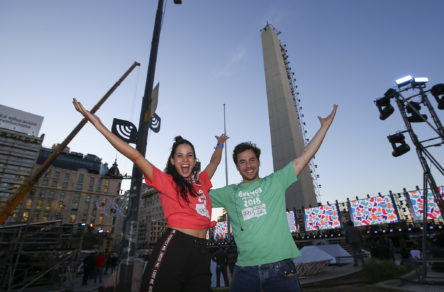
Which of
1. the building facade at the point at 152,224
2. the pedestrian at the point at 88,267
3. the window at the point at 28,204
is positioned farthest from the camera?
the building facade at the point at 152,224

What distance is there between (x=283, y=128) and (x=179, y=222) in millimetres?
39557

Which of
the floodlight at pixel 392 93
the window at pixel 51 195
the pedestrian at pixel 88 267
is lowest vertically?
the pedestrian at pixel 88 267

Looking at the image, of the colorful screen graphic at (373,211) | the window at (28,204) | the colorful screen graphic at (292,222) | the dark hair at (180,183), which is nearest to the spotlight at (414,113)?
the dark hair at (180,183)

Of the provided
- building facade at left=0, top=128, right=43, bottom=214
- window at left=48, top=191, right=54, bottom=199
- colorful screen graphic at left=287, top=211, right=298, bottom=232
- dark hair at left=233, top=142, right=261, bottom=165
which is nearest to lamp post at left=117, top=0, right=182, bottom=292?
dark hair at left=233, top=142, right=261, bottom=165

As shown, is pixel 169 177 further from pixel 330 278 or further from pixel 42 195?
pixel 42 195

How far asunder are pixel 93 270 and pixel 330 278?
12.0m

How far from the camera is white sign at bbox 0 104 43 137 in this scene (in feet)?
207

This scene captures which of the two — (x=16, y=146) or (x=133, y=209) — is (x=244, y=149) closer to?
(x=133, y=209)

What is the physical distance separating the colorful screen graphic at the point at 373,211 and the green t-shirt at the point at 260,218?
25797mm

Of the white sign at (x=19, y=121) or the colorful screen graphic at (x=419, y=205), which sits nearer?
the colorful screen graphic at (x=419, y=205)

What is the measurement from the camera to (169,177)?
2.13 m

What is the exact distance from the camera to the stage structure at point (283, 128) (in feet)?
113

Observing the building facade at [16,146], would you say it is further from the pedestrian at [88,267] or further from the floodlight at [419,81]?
the floodlight at [419,81]

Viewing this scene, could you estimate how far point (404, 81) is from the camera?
7.87 meters
